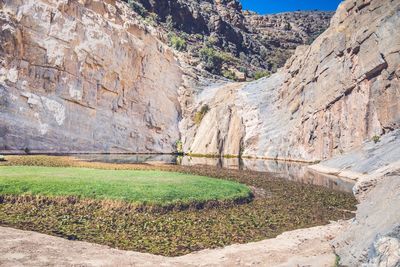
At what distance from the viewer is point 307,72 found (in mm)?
72188

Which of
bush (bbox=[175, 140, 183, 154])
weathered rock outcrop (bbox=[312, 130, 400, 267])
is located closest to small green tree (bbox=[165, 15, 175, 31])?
bush (bbox=[175, 140, 183, 154])

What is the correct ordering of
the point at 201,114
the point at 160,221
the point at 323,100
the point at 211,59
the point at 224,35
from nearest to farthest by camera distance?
the point at 160,221 < the point at 323,100 < the point at 201,114 < the point at 211,59 < the point at 224,35

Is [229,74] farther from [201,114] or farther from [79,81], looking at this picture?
[79,81]

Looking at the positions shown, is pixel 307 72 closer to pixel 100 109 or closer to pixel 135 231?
pixel 100 109

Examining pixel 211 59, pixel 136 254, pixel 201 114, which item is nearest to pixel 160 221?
pixel 136 254

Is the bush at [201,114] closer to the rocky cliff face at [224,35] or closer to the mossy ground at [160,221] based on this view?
the rocky cliff face at [224,35]

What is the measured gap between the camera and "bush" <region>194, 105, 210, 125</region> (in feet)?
297

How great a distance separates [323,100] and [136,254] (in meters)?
55.9

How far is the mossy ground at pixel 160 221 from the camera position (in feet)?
48.4

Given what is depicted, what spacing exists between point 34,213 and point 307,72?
6298cm

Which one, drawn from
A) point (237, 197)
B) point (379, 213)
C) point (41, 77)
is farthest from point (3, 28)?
point (379, 213)

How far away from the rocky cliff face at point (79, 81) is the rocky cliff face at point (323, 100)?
1269 cm

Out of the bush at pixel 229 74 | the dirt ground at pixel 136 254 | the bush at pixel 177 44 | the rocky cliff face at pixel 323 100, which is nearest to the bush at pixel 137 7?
the bush at pixel 177 44

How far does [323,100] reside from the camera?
6312cm
